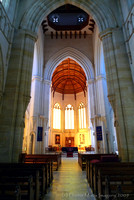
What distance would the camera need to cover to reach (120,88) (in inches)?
288

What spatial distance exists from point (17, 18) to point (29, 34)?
153 centimetres

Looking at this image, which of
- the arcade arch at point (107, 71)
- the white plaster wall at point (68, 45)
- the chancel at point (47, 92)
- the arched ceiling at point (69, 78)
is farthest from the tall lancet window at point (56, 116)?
the arcade arch at point (107, 71)

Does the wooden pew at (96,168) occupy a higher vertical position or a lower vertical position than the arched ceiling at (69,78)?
lower

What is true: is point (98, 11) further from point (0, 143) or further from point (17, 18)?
point (0, 143)

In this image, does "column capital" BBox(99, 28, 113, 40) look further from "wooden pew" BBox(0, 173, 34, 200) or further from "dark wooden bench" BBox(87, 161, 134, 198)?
"wooden pew" BBox(0, 173, 34, 200)

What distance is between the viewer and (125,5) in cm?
790

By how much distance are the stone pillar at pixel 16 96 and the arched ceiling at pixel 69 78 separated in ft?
47.1

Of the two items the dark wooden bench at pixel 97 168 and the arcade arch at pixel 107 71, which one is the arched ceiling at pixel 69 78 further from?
the dark wooden bench at pixel 97 168

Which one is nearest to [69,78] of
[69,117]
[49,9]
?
[69,117]

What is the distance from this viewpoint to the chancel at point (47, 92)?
358cm

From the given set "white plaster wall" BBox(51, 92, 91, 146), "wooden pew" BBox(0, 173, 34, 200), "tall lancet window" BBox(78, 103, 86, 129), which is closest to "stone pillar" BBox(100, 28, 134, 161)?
"wooden pew" BBox(0, 173, 34, 200)

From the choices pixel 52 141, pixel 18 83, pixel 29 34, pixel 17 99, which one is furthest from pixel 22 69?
pixel 52 141

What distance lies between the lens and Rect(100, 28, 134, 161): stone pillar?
660 cm

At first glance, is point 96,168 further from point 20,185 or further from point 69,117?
point 69,117
